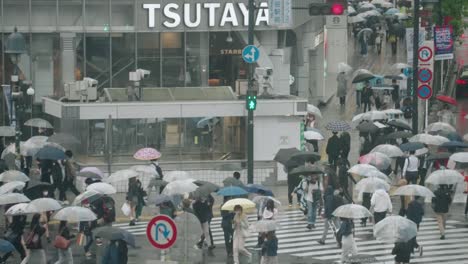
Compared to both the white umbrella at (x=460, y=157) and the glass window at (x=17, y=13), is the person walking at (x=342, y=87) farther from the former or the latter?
the white umbrella at (x=460, y=157)

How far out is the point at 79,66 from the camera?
48344 millimetres

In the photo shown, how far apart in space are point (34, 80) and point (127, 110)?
9.33m

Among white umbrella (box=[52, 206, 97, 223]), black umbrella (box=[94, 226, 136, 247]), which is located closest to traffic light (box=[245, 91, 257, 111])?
white umbrella (box=[52, 206, 97, 223])

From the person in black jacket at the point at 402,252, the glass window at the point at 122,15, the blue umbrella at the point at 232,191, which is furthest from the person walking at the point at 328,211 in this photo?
the glass window at the point at 122,15

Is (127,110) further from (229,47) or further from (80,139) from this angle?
(229,47)

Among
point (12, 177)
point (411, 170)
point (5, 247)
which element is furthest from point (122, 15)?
point (5, 247)

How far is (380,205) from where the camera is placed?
103 ft

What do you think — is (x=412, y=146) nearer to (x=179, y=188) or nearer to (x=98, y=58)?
(x=179, y=188)

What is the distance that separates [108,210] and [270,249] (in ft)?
14.8

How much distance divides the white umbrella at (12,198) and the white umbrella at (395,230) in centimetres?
830

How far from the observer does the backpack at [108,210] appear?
98.7 ft

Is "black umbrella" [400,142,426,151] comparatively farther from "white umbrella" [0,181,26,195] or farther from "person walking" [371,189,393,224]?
"white umbrella" [0,181,26,195]

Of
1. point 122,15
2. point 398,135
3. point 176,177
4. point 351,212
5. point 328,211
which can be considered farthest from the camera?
point 122,15

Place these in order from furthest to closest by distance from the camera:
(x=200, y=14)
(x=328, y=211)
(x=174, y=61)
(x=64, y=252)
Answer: (x=174, y=61), (x=200, y=14), (x=328, y=211), (x=64, y=252)
